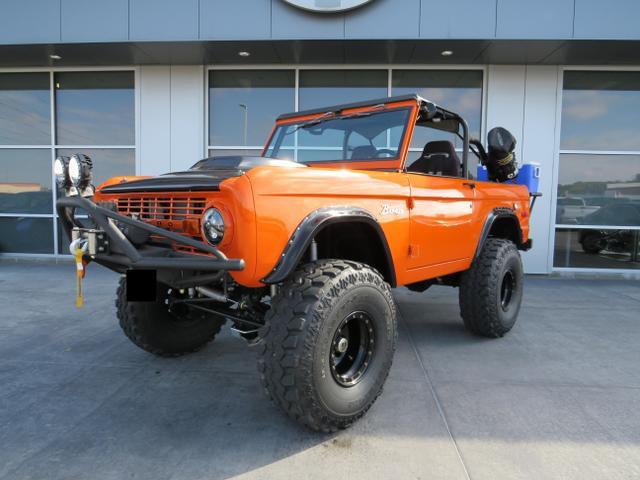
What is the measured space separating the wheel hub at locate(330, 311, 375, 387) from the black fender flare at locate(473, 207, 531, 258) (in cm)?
171

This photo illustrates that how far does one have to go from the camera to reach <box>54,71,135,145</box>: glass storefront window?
320 inches

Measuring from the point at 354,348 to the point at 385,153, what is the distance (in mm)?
1416

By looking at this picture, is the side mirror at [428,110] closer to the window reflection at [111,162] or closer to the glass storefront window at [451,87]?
the glass storefront window at [451,87]

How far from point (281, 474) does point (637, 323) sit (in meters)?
4.38

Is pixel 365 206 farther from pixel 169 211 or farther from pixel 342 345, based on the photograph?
pixel 169 211

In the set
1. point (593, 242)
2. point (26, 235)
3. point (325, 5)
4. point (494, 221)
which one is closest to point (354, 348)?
point (494, 221)

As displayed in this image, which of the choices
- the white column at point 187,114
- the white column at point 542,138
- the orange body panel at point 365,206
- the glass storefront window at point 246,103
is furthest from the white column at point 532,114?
the white column at point 187,114

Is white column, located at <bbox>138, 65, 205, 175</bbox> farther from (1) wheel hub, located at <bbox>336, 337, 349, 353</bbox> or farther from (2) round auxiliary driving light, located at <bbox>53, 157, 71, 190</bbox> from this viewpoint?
(1) wheel hub, located at <bbox>336, 337, 349, 353</bbox>

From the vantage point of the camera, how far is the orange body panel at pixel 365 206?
2.05 meters

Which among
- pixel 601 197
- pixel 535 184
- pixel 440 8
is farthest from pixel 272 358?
pixel 601 197

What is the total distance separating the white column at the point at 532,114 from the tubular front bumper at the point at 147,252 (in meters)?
6.66

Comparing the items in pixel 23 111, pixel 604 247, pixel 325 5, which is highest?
→ pixel 325 5

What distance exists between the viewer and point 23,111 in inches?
332

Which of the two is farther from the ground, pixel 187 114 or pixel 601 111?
pixel 601 111
